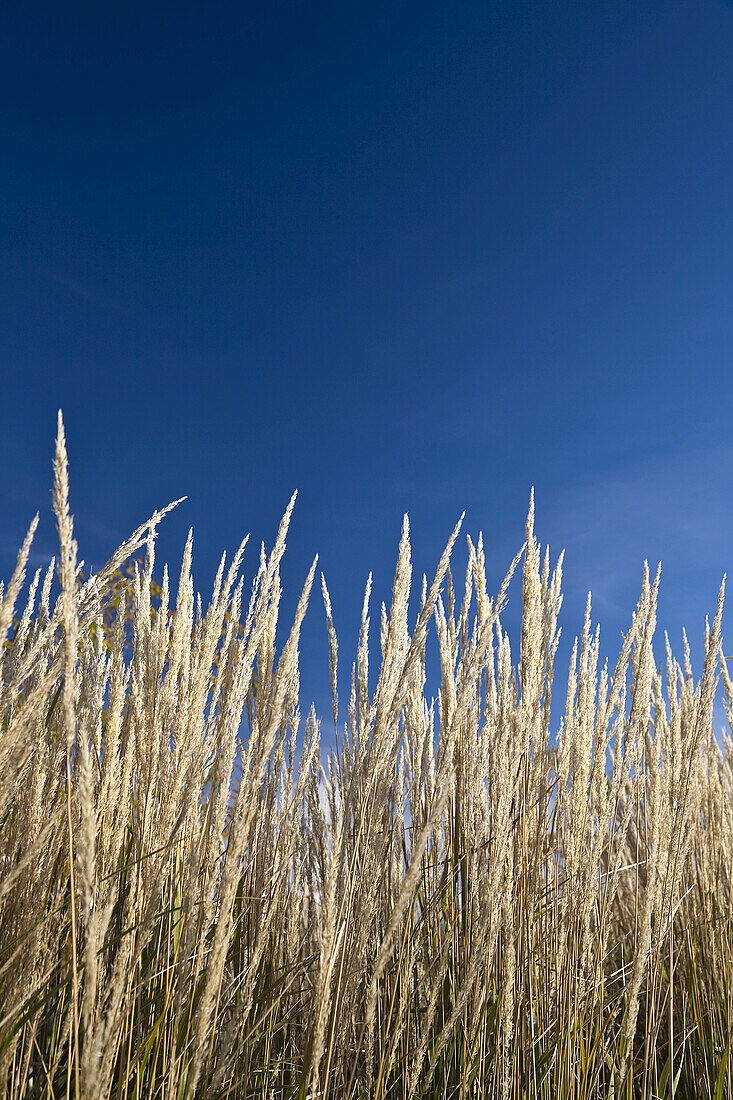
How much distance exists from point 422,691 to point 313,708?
0.36 meters

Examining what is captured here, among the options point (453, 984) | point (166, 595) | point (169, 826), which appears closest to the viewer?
point (169, 826)

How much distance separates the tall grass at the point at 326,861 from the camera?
130 centimetres

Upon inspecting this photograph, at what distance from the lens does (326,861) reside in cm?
189

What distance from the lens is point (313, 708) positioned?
2488mm

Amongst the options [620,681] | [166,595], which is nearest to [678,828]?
[620,681]

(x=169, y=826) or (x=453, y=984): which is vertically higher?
(x=169, y=826)

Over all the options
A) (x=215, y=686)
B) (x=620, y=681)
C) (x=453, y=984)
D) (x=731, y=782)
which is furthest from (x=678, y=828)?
(x=731, y=782)

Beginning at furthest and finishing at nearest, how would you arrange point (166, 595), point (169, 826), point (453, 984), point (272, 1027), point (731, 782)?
1. point (731, 782)
2. point (166, 595)
3. point (453, 984)
4. point (272, 1027)
5. point (169, 826)

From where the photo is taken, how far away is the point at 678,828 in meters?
1.94

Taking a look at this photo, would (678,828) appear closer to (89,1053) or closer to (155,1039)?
(155,1039)

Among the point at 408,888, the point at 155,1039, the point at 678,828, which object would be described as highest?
the point at 678,828

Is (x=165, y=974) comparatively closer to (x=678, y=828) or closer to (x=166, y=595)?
(x=166, y=595)

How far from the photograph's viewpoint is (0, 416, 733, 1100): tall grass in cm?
130

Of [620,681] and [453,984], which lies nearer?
[453,984]
